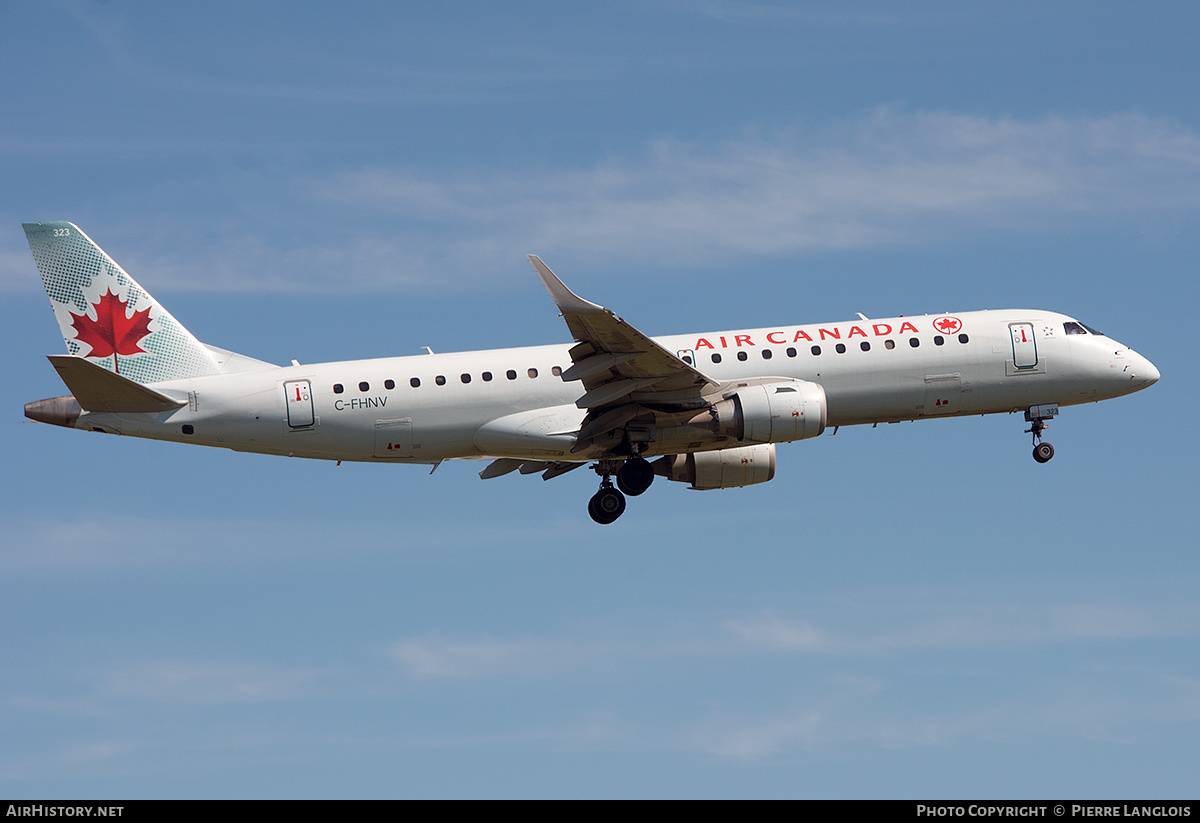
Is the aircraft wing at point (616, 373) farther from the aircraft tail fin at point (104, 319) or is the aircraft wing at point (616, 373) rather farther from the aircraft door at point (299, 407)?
the aircraft tail fin at point (104, 319)

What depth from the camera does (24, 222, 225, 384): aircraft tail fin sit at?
41594mm

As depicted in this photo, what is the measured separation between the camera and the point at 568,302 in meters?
36.2

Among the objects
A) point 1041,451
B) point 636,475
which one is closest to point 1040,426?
point 1041,451

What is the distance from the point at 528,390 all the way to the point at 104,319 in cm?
1332

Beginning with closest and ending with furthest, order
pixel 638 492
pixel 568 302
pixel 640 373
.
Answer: pixel 568 302 → pixel 640 373 → pixel 638 492

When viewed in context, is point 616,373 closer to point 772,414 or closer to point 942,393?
point 772,414

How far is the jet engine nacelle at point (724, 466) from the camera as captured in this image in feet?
147

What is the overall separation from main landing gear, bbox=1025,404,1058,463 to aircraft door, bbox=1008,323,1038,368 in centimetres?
156

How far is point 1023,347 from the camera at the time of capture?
43.7 m

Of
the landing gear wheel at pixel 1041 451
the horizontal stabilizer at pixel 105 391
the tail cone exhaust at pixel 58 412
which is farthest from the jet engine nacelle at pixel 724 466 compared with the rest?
the tail cone exhaust at pixel 58 412
